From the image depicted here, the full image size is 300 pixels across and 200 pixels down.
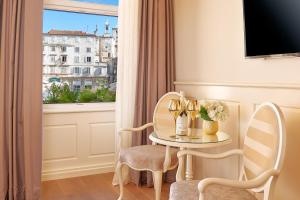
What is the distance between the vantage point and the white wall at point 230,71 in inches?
81.4

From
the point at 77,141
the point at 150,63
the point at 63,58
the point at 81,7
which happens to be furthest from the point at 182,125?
the point at 81,7

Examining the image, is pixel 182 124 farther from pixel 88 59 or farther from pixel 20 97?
pixel 88 59

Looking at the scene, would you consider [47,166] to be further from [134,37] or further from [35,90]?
[134,37]

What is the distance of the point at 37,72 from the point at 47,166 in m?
1.08

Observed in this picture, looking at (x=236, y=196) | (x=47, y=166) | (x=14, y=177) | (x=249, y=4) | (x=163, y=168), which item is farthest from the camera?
(x=47, y=166)

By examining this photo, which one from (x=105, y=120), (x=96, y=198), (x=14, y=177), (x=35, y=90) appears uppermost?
(x=35, y=90)

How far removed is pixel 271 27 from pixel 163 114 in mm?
1394

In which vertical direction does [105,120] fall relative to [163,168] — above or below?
above

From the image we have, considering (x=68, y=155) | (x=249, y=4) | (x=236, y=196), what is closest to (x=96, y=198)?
(x=68, y=155)

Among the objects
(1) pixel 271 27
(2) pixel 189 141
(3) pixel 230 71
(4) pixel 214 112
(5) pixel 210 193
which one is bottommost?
(5) pixel 210 193

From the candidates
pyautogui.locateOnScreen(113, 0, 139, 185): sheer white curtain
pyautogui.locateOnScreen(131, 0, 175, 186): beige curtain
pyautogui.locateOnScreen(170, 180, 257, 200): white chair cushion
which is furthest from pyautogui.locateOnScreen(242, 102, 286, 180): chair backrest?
pyautogui.locateOnScreen(113, 0, 139, 185): sheer white curtain

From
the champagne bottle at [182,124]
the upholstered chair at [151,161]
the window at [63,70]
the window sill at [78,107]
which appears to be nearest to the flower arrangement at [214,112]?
the champagne bottle at [182,124]

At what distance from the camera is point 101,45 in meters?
3.73

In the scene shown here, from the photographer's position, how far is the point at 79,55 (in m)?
3.64
